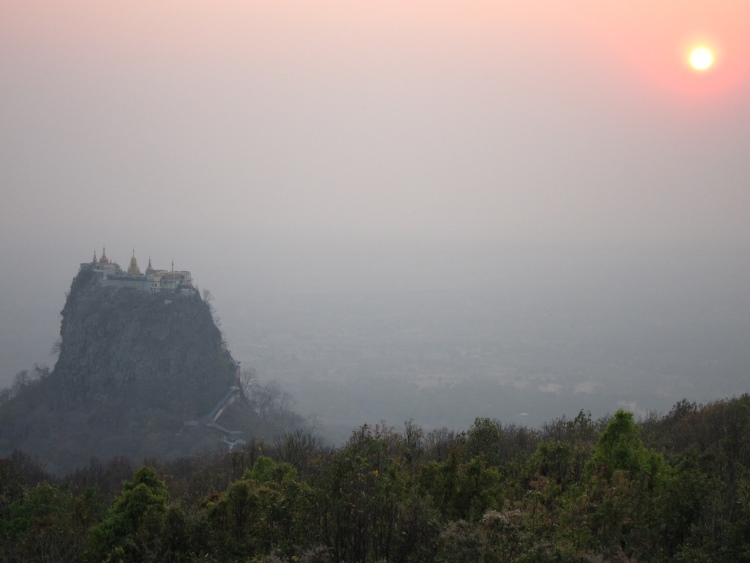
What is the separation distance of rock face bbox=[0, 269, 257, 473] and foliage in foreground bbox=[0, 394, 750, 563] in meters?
48.4

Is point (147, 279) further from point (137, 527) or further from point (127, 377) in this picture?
point (137, 527)

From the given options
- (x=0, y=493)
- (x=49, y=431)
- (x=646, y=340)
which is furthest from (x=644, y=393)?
(x=0, y=493)

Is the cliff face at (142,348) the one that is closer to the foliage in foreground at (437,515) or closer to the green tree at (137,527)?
the foliage in foreground at (437,515)

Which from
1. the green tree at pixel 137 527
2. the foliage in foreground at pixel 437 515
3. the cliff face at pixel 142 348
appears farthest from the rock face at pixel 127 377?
the green tree at pixel 137 527

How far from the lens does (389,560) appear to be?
12945 millimetres

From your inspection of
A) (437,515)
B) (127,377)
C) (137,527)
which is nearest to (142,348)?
(127,377)

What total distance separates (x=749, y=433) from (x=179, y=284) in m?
58.4

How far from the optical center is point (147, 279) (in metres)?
71.9

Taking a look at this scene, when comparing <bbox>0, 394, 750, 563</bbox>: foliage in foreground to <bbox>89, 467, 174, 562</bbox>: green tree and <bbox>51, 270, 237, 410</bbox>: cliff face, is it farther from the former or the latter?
<bbox>51, 270, 237, 410</bbox>: cliff face

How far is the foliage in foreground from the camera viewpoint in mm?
12570

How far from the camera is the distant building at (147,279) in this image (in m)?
71.9

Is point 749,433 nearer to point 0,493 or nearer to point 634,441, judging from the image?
point 634,441

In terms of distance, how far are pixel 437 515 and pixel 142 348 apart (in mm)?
61327

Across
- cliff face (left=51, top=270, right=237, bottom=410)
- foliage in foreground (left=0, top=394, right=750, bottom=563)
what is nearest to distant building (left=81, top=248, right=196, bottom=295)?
cliff face (left=51, top=270, right=237, bottom=410)
